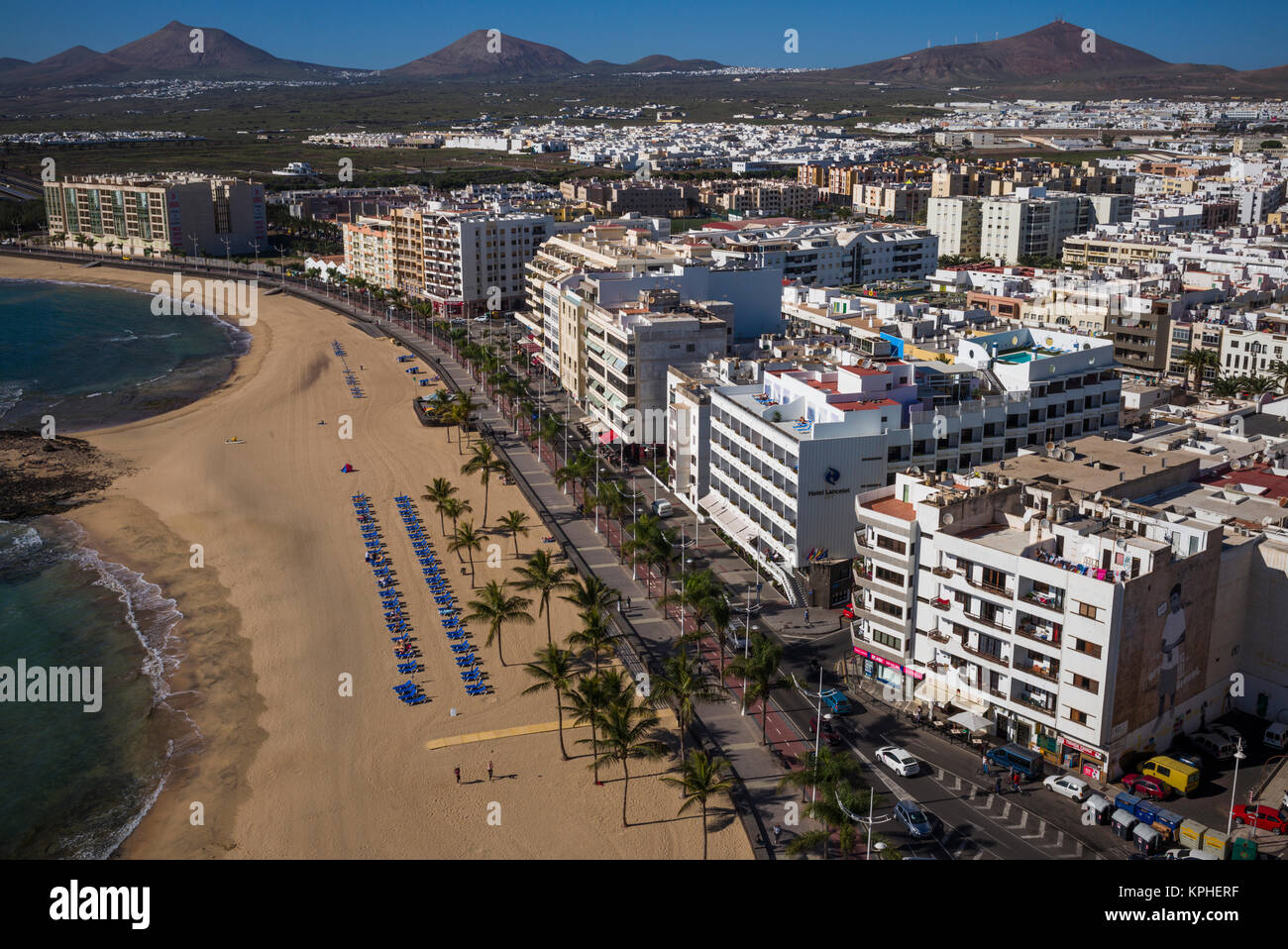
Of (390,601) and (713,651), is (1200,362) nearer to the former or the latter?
(713,651)

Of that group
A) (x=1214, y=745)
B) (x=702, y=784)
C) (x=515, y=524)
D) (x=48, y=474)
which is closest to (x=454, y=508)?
(x=515, y=524)

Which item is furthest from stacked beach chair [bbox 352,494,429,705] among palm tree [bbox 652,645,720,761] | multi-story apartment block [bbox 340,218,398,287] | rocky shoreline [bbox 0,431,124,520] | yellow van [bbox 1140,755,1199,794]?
multi-story apartment block [bbox 340,218,398,287]

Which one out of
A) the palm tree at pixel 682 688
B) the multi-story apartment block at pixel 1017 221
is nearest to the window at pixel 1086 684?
the palm tree at pixel 682 688

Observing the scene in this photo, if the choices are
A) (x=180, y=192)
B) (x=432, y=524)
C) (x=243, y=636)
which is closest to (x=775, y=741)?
(x=243, y=636)

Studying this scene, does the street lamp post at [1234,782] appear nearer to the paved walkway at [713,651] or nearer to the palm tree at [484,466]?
the paved walkway at [713,651]

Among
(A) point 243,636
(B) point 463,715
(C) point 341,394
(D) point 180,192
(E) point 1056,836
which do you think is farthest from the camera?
(D) point 180,192

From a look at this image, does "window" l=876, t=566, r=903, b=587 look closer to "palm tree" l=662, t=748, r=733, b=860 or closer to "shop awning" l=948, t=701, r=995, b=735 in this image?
"shop awning" l=948, t=701, r=995, b=735
